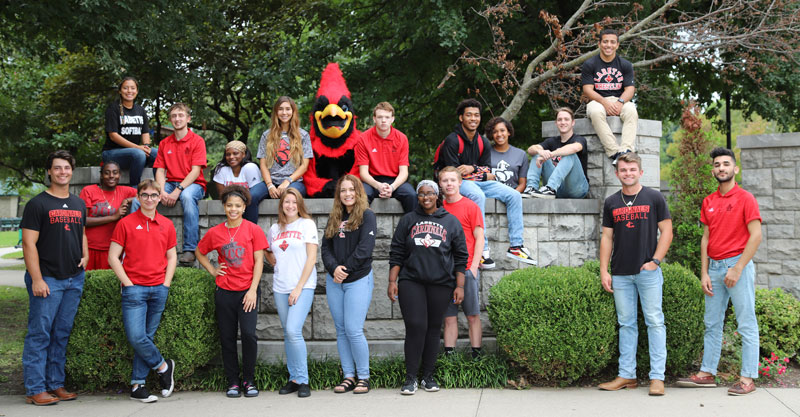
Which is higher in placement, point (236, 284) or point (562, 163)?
point (562, 163)

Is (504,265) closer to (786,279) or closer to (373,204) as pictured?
(373,204)

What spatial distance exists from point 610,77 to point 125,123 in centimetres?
516

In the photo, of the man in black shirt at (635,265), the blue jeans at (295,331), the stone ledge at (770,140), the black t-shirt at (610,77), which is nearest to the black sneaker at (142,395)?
the blue jeans at (295,331)

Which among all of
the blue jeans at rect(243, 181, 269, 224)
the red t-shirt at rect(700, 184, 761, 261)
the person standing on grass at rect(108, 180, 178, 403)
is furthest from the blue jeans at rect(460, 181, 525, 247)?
the person standing on grass at rect(108, 180, 178, 403)

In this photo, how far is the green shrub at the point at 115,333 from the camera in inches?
229

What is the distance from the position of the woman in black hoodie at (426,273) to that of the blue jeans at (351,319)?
10.9 inches

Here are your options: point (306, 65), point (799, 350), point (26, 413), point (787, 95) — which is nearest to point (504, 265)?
point (799, 350)

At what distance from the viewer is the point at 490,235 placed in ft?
22.2

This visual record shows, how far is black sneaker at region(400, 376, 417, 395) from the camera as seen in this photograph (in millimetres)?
5637

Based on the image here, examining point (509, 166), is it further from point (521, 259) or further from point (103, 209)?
point (103, 209)

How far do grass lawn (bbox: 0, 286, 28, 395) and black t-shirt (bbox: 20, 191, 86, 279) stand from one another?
0.84m

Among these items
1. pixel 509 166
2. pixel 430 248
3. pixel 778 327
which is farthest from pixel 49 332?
pixel 778 327

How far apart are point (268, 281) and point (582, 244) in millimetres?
3266

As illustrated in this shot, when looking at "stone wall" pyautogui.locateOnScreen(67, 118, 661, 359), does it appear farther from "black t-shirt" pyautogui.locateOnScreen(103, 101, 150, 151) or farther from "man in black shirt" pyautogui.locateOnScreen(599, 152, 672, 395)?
"man in black shirt" pyautogui.locateOnScreen(599, 152, 672, 395)
